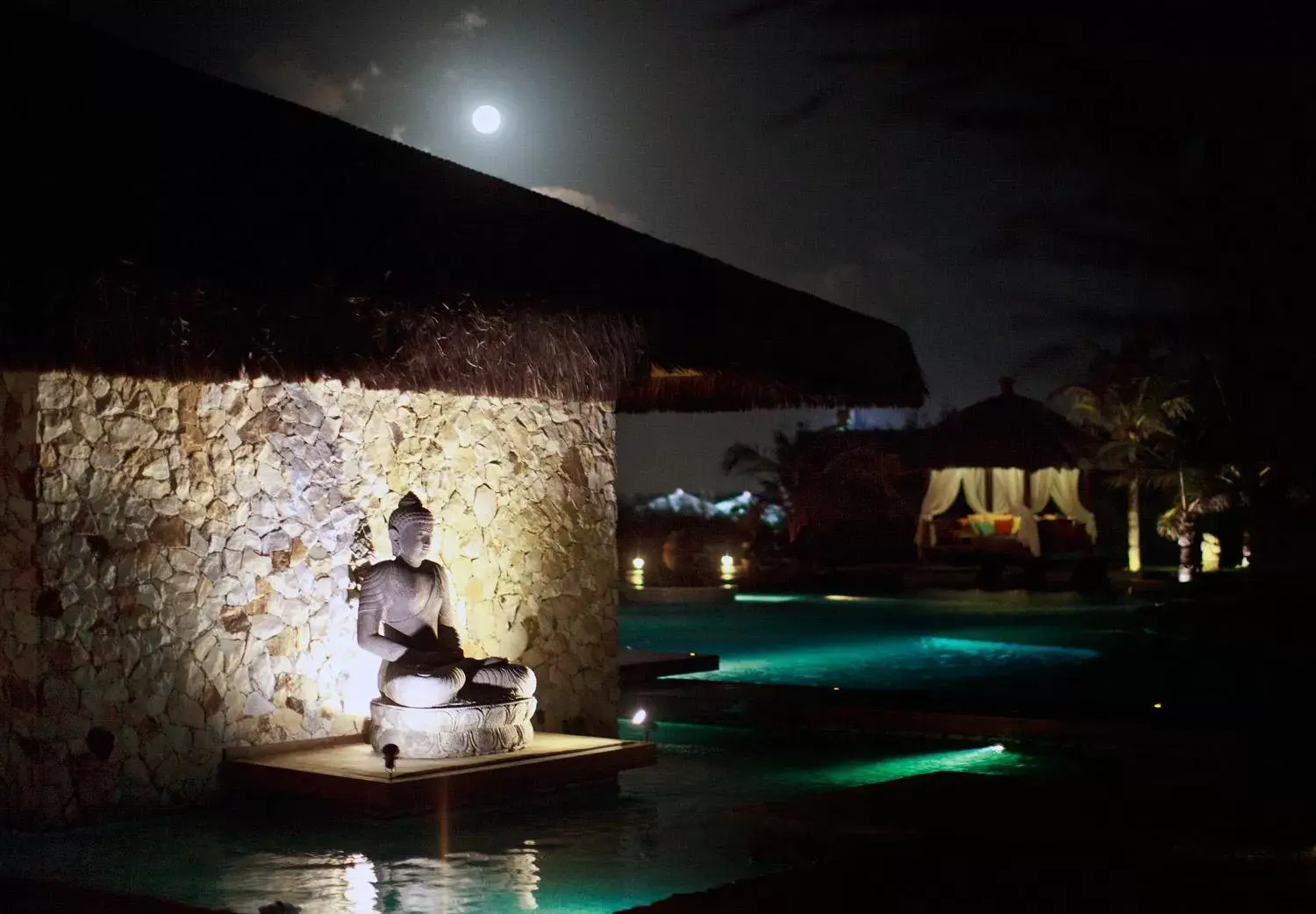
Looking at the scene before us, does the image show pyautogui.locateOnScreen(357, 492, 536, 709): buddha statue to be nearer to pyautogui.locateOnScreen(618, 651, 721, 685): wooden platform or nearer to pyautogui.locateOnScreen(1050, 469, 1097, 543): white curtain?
pyautogui.locateOnScreen(618, 651, 721, 685): wooden platform

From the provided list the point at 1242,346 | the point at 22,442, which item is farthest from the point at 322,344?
the point at 1242,346

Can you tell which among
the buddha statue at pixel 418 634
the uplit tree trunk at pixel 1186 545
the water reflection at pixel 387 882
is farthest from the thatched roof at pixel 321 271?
the uplit tree trunk at pixel 1186 545

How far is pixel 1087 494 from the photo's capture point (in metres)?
29.0

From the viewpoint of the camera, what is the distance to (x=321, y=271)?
615 cm

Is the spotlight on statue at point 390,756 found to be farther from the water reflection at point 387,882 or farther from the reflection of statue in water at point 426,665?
the water reflection at point 387,882

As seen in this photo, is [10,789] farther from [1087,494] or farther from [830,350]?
[1087,494]

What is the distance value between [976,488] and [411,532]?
22.0 metres

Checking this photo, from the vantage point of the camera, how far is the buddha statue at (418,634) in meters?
6.34

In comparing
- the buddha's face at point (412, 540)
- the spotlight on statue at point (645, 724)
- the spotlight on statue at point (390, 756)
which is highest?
the buddha's face at point (412, 540)

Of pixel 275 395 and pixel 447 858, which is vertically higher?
pixel 275 395

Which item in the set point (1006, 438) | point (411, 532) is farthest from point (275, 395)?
point (1006, 438)

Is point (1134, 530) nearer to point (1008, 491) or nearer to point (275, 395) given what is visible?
point (1008, 491)

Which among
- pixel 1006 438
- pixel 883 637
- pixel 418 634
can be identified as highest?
pixel 1006 438

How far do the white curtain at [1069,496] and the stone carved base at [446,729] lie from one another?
22.9m
